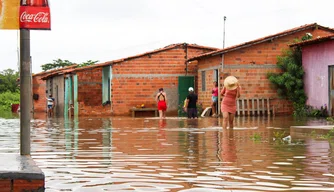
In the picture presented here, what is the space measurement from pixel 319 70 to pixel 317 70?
222 millimetres

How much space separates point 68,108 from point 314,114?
1966 cm

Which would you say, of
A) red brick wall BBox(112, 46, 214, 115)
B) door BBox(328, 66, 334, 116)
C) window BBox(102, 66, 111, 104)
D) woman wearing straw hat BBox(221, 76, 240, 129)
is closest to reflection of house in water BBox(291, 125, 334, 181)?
woman wearing straw hat BBox(221, 76, 240, 129)

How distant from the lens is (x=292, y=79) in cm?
3216

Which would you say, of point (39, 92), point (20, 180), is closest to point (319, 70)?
point (20, 180)

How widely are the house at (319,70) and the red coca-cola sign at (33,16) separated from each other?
21.1 m

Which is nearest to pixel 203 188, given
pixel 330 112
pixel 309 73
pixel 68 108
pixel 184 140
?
pixel 184 140

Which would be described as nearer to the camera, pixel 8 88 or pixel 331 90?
pixel 331 90

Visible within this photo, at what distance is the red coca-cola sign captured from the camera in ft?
28.1

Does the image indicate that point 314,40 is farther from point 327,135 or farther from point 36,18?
point 36,18

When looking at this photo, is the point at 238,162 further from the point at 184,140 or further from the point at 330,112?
the point at 330,112

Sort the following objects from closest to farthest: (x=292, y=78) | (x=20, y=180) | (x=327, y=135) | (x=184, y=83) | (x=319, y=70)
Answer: (x=20, y=180)
(x=327, y=135)
(x=319, y=70)
(x=292, y=78)
(x=184, y=83)

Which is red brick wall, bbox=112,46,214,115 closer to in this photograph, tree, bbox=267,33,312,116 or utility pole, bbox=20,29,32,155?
tree, bbox=267,33,312,116

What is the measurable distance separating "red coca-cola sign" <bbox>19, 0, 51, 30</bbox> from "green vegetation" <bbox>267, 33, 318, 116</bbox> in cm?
2368

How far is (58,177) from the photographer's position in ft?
26.2
